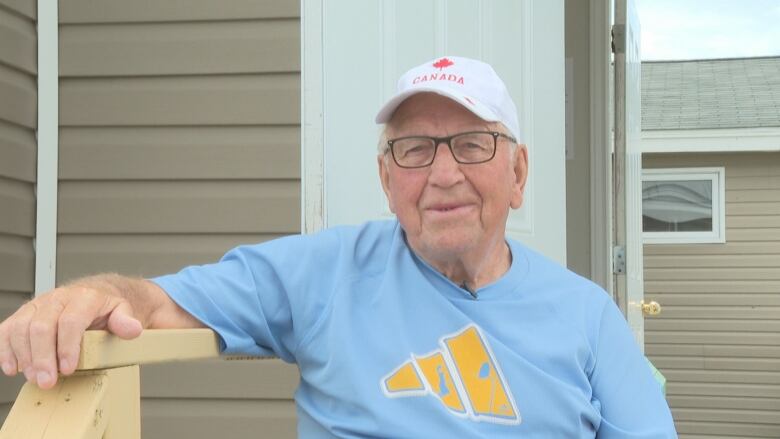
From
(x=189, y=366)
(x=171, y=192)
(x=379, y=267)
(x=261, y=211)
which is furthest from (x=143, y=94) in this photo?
(x=379, y=267)

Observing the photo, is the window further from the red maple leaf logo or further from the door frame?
the red maple leaf logo

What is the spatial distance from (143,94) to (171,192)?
10.8 inches

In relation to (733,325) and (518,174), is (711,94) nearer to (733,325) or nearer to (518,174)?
(733,325)

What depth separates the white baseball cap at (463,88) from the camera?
1478mm

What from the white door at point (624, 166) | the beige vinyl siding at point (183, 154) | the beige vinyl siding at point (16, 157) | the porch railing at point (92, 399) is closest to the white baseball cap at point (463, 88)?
the porch railing at point (92, 399)

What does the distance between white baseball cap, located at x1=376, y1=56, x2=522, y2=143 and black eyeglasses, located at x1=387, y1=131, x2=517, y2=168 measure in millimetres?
38

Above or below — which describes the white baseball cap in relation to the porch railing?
above

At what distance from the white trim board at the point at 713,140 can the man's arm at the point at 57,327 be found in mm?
7489

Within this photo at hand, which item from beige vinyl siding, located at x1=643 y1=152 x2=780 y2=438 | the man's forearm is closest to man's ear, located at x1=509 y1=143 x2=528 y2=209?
the man's forearm

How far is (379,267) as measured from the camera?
1.54 meters

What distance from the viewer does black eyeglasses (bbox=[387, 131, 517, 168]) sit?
1508mm

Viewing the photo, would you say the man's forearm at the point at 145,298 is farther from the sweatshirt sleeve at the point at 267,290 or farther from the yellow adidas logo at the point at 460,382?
the yellow adidas logo at the point at 460,382

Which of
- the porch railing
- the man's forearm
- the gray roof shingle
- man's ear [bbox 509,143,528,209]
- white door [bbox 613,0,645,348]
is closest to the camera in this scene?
the porch railing

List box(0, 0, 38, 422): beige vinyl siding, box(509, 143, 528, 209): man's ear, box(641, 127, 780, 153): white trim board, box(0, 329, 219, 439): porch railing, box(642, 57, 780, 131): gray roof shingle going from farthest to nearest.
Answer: box(642, 57, 780, 131): gray roof shingle, box(641, 127, 780, 153): white trim board, box(0, 0, 38, 422): beige vinyl siding, box(509, 143, 528, 209): man's ear, box(0, 329, 219, 439): porch railing
